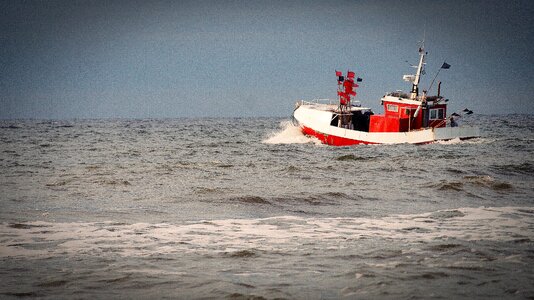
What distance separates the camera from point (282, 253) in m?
7.83

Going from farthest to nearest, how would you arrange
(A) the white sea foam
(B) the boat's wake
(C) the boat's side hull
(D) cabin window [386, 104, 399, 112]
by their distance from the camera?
(B) the boat's wake
(D) cabin window [386, 104, 399, 112]
(C) the boat's side hull
(A) the white sea foam

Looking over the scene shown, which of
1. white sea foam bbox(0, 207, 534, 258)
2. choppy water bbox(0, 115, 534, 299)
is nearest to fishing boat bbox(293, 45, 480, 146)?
choppy water bbox(0, 115, 534, 299)

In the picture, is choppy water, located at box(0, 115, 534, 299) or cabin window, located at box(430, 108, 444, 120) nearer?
choppy water, located at box(0, 115, 534, 299)

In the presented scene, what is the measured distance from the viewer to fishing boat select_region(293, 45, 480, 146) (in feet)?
115

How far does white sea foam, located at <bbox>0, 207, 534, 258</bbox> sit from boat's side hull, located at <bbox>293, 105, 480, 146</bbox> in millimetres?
24310

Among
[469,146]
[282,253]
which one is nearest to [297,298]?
[282,253]

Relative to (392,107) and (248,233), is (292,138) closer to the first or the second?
(392,107)

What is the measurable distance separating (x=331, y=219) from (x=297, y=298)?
5.49 meters

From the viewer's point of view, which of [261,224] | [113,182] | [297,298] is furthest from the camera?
[113,182]

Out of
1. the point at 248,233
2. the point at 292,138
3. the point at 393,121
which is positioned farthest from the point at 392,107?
the point at 248,233

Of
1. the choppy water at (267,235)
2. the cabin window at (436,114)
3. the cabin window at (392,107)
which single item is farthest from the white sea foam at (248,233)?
the cabin window at (436,114)

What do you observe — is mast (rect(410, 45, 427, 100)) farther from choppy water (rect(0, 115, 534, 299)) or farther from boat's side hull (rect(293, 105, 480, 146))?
choppy water (rect(0, 115, 534, 299))

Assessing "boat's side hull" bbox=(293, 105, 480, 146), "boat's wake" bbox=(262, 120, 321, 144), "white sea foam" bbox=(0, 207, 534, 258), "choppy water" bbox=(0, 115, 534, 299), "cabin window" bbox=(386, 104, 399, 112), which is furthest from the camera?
"boat's wake" bbox=(262, 120, 321, 144)

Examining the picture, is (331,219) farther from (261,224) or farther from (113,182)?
(113,182)
